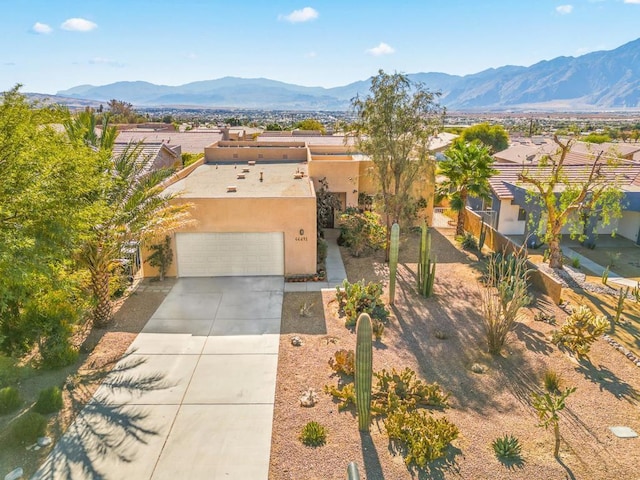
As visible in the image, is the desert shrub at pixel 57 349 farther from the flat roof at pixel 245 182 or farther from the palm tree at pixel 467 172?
the palm tree at pixel 467 172

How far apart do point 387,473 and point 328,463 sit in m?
1.06

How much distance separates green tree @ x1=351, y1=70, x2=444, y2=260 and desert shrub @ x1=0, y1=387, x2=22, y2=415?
1433 centimetres

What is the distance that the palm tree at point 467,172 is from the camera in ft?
67.9

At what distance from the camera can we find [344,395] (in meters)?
9.88

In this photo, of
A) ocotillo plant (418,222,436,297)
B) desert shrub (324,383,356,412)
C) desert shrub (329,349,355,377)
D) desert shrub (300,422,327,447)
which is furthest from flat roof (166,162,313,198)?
desert shrub (300,422,327,447)

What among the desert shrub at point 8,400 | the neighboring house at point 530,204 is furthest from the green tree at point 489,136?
the desert shrub at point 8,400

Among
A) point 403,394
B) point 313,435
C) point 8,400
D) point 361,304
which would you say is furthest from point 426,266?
point 8,400

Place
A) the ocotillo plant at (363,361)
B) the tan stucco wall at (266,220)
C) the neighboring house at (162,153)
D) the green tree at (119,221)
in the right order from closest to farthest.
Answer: the ocotillo plant at (363,361) → the green tree at (119,221) → the tan stucco wall at (266,220) → the neighboring house at (162,153)

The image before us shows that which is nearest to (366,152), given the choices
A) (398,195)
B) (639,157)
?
(398,195)

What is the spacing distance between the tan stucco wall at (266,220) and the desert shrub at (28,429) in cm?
887

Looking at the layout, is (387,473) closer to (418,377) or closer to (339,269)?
(418,377)

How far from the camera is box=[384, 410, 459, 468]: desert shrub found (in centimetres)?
818

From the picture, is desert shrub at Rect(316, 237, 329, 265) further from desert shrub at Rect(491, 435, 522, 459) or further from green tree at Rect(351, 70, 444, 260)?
desert shrub at Rect(491, 435, 522, 459)

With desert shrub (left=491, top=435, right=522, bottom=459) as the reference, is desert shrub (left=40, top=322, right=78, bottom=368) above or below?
above
